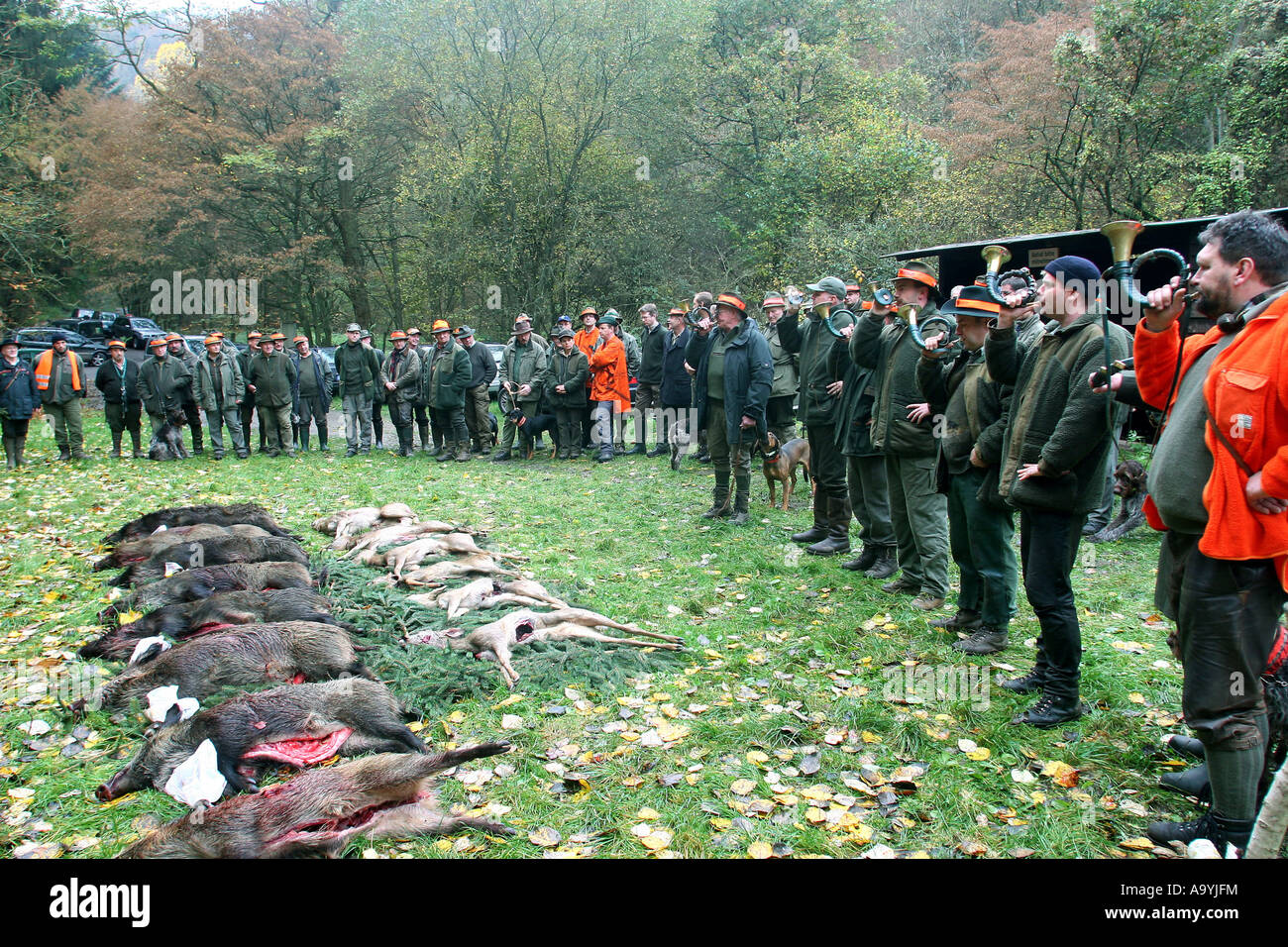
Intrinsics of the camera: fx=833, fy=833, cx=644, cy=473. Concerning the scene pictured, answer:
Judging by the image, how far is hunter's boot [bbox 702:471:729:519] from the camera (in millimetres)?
9148

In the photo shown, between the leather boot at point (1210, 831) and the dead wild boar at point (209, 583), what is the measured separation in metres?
5.56

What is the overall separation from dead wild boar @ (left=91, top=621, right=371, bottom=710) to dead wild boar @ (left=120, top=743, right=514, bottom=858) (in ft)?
4.13

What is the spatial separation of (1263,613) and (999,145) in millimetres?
21418

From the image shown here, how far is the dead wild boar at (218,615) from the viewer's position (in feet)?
17.6

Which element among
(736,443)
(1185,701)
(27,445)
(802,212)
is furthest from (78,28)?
(1185,701)

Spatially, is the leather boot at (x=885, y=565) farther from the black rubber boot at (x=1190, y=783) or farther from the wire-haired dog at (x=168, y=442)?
the wire-haired dog at (x=168, y=442)

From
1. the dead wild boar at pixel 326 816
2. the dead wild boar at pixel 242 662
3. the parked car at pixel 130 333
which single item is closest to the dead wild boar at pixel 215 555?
the dead wild boar at pixel 242 662

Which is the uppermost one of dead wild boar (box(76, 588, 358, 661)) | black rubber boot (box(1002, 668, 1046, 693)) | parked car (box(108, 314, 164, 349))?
parked car (box(108, 314, 164, 349))

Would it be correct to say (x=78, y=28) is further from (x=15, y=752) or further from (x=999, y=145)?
(x=15, y=752)

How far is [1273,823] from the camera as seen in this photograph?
270 cm

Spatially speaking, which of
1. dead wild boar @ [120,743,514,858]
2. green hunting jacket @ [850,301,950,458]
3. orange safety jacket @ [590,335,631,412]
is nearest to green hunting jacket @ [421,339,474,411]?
orange safety jacket @ [590,335,631,412]

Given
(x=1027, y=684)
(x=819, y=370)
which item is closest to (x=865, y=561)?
(x=819, y=370)

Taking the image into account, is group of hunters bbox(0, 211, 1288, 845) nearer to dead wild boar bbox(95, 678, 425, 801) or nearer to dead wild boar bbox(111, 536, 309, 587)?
dead wild boar bbox(95, 678, 425, 801)
